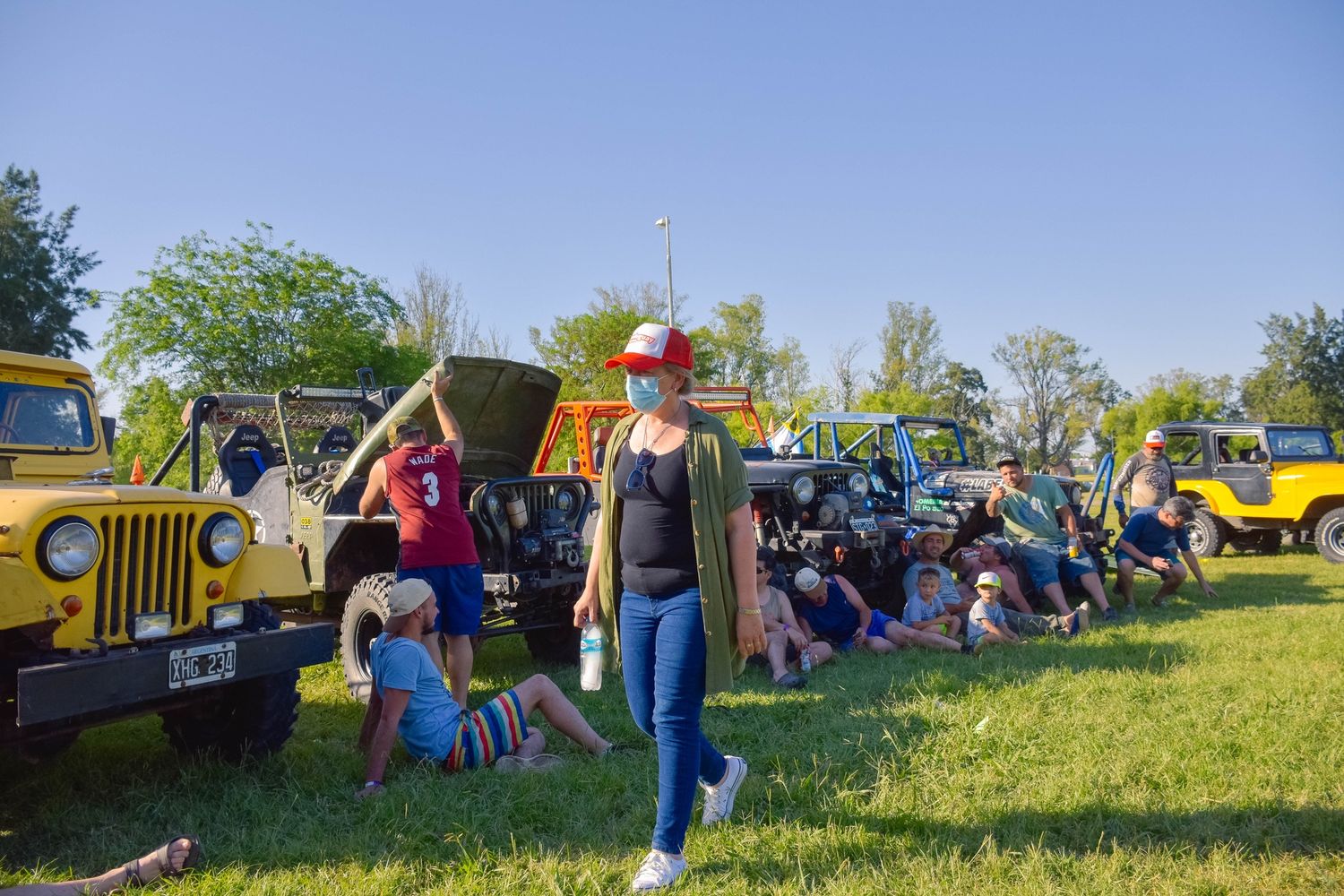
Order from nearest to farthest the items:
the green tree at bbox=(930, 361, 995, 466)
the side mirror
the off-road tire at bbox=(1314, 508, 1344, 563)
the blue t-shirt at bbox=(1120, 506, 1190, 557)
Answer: the side mirror
the blue t-shirt at bbox=(1120, 506, 1190, 557)
the off-road tire at bbox=(1314, 508, 1344, 563)
the green tree at bbox=(930, 361, 995, 466)

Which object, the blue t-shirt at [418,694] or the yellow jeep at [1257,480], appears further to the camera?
the yellow jeep at [1257,480]

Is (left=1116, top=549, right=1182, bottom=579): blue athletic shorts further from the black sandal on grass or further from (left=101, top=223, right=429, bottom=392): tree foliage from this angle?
(left=101, top=223, right=429, bottom=392): tree foliage

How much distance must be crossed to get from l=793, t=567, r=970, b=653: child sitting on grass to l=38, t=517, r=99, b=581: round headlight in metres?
4.54

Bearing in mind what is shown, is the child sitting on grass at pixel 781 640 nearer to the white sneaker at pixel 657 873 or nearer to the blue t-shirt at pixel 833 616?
the blue t-shirt at pixel 833 616

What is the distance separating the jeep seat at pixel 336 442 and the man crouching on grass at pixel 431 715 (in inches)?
121

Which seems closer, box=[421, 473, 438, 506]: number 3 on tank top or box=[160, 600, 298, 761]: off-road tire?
box=[160, 600, 298, 761]: off-road tire

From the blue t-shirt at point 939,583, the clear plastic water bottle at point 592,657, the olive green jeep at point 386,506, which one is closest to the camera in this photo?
the clear plastic water bottle at point 592,657

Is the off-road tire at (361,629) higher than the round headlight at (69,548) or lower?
lower

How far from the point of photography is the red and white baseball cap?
10.0 feet

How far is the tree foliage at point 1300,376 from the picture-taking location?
4194 cm

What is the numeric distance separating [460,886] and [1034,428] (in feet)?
163

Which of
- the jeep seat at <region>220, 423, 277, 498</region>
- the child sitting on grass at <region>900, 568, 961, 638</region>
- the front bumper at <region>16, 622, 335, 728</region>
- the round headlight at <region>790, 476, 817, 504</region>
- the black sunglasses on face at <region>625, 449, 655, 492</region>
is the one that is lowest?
the child sitting on grass at <region>900, 568, 961, 638</region>

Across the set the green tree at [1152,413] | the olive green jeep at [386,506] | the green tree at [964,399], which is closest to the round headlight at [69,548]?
the olive green jeep at [386,506]

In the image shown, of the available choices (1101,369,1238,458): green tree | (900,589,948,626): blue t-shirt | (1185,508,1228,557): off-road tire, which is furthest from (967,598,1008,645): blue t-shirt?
(1101,369,1238,458): green tree
